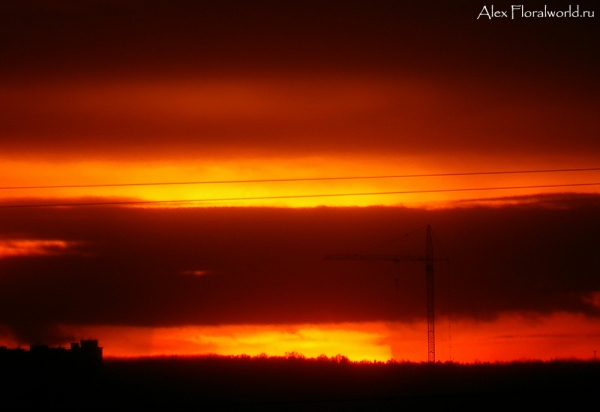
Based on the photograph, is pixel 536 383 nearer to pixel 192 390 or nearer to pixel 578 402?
pixel 578 402

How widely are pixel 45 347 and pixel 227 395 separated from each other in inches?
669

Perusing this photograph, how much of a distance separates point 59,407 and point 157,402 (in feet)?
21.6

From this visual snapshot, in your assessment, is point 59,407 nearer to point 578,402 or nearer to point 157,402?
point 157,402

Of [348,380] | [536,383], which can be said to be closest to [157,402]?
[348,380]

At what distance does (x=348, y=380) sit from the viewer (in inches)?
2250

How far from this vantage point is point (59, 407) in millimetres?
54969

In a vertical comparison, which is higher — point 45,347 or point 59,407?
point 45,347

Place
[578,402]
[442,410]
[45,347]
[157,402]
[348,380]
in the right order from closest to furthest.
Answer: [578,402] < [442,410] < [157,402] < [348,380] < [45,347]

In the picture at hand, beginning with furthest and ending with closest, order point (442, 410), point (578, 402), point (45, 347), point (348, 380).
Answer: point (45, 347) → point (348, 380) → point (442, 410) → point (578, 402)

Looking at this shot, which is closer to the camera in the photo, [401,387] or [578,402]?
[578,402]

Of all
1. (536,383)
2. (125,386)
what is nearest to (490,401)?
(536,383)

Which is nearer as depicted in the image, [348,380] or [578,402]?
[578,402]

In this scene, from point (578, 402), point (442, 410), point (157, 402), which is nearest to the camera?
point (578, 402)

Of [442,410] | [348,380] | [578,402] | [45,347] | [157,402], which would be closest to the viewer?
[578,402]
